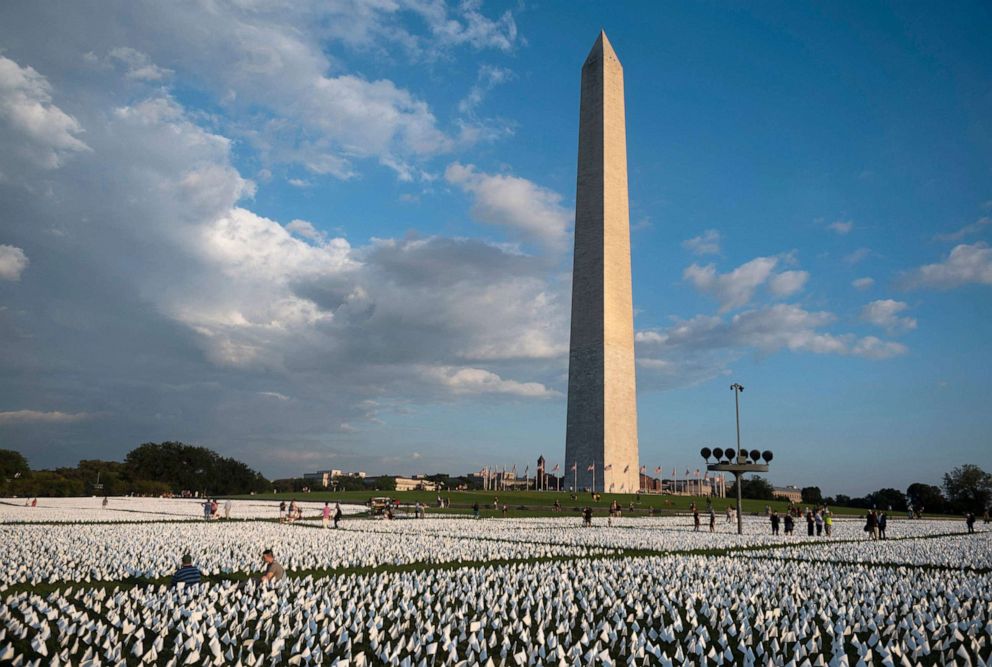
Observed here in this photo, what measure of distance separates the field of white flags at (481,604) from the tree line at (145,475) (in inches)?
2590

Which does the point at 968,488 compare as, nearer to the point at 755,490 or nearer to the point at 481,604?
the point at 755,490

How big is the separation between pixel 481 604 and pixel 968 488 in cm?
10850

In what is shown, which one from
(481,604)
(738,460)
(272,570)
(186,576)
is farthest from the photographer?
(738,460)

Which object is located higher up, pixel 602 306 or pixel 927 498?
pixel 602 306

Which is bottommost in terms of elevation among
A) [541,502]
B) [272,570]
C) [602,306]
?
[272,570]

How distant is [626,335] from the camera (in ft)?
219

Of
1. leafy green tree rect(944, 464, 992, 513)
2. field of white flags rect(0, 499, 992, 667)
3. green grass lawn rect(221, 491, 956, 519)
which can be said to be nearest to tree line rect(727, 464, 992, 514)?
leafy green tree rect(944, 464, 992, 513)

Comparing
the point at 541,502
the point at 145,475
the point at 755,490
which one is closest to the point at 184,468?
the point at 145,475

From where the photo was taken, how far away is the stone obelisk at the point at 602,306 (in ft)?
208

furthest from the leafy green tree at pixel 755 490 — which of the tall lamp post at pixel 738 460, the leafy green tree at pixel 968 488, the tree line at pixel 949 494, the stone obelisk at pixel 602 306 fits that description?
the tall lamp post at pixel 738 460

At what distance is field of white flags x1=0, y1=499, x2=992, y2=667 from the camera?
903 cm

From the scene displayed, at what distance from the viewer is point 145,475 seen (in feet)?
330

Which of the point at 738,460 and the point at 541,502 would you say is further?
the point at 541,502

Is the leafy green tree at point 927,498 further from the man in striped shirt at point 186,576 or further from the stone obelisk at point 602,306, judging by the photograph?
the man in striped shirt at point 186,576
